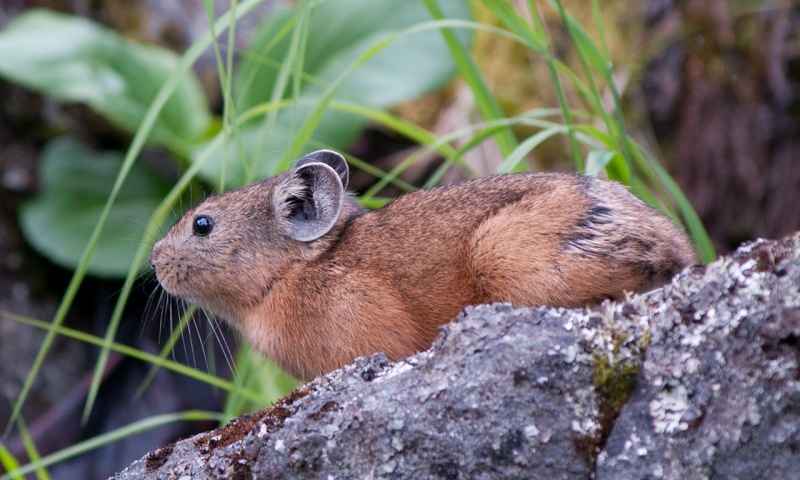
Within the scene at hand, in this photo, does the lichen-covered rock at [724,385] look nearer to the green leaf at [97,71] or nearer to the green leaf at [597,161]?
the green leaf at [597,161]

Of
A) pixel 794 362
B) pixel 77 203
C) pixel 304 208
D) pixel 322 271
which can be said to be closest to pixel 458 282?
pixel 322 271

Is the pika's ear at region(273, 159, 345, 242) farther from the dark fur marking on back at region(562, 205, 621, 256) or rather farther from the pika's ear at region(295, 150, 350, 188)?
the dark fur marking on back at region(562, 205, 621, 256)

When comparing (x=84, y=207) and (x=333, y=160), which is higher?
(x=333, y=160)

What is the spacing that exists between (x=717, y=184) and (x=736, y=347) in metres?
6.26

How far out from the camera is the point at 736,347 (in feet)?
8.23

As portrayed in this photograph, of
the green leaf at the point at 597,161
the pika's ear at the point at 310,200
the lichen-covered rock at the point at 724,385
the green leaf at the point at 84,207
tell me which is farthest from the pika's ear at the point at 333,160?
the green leaf at the point at 84,207

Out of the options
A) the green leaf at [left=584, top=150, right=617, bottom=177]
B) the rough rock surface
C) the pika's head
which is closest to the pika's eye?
the pika's head

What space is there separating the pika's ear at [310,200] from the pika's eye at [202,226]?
1.26ft

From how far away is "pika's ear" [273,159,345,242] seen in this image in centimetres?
414

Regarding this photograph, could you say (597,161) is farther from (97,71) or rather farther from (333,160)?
(97,71)

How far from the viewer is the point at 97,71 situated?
24.0ft

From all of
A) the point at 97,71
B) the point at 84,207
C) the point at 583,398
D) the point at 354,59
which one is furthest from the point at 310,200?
the point at 84,207

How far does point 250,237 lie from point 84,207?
13.8 ft

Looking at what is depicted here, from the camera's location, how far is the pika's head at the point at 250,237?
13.7 feet
